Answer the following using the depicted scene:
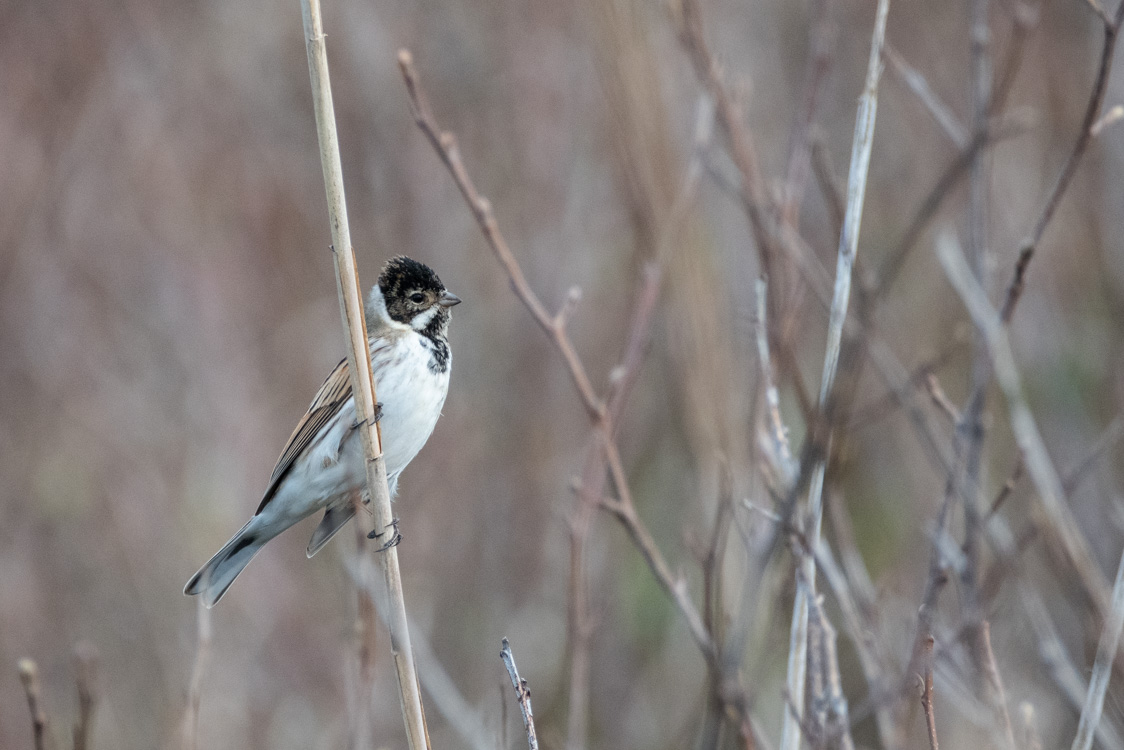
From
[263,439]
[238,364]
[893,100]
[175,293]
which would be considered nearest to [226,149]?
[175,293]

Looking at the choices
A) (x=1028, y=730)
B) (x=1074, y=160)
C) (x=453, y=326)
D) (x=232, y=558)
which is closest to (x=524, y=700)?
(x=1028, y=730)

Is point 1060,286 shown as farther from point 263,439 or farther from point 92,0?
Answer: point 92,0

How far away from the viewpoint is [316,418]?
3.52 metres

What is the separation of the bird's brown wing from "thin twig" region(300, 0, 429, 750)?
4.15 ft

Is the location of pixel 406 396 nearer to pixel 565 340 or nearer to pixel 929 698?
pixel 565 340

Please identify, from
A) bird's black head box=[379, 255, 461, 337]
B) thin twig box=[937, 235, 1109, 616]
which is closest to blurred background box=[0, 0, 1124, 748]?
bird's black head box=[379, 255, 461, 337]

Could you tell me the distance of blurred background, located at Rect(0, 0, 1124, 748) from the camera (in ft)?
19.0

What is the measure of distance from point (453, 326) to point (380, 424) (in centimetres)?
372

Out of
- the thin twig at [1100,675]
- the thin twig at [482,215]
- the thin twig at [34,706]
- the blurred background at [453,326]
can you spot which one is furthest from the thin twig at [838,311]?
the blurred background at [453,326]

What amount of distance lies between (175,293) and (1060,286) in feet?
17.9

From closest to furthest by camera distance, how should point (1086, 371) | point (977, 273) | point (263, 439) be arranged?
point (977, 273)
point (1086, 371)
point (263, 439)

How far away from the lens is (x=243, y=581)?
670 cm

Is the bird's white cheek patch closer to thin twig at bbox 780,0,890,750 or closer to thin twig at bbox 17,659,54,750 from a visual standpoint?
thin twig at bbox 780,0,890,750

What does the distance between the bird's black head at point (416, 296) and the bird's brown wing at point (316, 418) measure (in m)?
0.27
